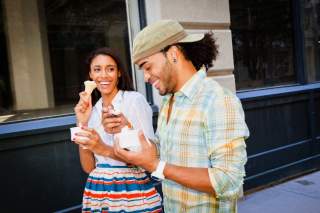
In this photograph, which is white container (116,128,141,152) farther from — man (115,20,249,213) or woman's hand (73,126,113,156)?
woman's hand (73,126,113,156)

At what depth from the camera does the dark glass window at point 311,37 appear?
21.2 feet

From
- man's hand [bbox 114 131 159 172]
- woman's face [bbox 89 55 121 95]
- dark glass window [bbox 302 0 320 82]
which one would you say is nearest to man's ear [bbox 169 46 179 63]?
man's hand [bbox 114 131 159 172]

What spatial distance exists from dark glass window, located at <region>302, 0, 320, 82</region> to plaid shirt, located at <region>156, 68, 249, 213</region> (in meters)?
5.33

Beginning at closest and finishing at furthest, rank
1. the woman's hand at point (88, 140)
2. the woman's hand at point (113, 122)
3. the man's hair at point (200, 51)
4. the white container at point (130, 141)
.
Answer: the white container at point (130, 141) → the man's hair at point (200, 51) → the woman's hand at point (88, 140) → the woman's hand at point (113, 122)

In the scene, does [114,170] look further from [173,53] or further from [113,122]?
[173,53]

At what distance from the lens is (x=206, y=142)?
5.02ft

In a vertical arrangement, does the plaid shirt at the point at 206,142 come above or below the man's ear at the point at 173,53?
below

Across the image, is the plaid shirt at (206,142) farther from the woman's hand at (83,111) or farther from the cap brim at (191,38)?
the woman's hand at (83,111)

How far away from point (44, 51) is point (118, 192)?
233 cm

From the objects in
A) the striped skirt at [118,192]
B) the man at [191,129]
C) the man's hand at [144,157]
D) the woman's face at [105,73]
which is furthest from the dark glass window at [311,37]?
the man's hand at [144,157]

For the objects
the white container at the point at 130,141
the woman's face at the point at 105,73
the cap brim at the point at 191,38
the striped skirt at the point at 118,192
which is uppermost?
the cap brim at the point at 191,38

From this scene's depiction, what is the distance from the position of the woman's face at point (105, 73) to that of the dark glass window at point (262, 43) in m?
3.33

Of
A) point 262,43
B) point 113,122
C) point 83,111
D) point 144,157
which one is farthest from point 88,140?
point 262,43

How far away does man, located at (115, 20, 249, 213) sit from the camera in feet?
4.85
